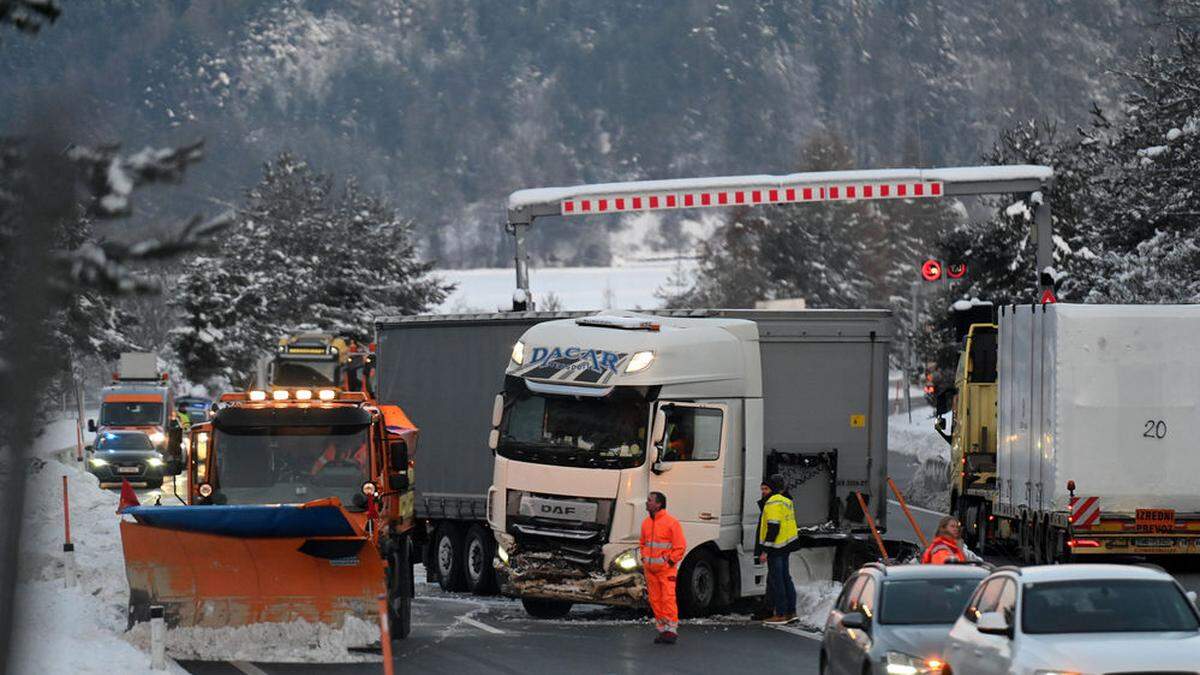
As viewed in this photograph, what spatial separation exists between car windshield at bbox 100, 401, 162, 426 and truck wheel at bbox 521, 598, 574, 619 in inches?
1362

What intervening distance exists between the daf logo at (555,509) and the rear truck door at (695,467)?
92 cm

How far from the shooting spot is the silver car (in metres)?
15.3

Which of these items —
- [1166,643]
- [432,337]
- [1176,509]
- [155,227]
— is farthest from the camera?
[432,337]

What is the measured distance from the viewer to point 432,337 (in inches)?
1145

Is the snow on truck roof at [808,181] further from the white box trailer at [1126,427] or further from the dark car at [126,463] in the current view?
the dark car at [126,463]

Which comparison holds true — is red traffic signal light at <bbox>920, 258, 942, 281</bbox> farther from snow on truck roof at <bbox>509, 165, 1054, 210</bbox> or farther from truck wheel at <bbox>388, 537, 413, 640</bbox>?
truck wheel at <bbox>388, 537, 413, 640</bbox>

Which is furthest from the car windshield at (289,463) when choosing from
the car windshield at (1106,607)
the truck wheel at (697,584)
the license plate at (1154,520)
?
the license plate at (1154,520)

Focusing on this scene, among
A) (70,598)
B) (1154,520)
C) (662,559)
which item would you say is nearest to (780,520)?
(662,559)

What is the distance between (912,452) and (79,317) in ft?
193

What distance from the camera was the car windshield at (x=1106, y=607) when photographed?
13273 millimetres

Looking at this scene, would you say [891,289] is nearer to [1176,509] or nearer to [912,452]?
[912,452]

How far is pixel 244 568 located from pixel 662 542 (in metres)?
4.71

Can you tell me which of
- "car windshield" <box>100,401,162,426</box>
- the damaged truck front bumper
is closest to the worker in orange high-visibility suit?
the damaged truck front bumper

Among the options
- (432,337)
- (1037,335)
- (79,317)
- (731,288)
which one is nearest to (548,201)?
(432,337)
